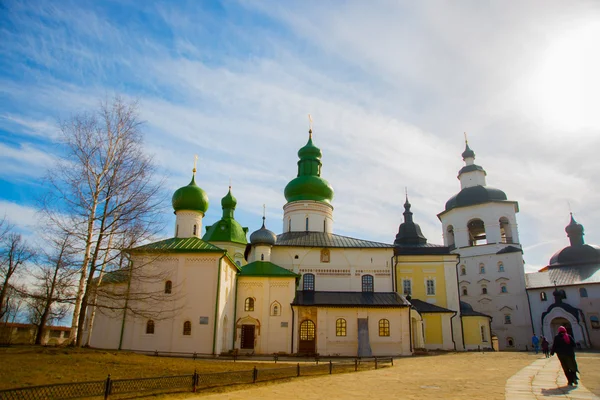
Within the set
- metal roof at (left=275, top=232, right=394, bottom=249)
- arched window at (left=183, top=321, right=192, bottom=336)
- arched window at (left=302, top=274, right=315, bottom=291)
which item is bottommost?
arched window at (left=183, top=321, right=192, bottom=336)

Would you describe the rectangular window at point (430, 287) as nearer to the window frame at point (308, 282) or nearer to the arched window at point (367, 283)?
the arched window at point (367, 283)

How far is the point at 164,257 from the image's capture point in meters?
23.5

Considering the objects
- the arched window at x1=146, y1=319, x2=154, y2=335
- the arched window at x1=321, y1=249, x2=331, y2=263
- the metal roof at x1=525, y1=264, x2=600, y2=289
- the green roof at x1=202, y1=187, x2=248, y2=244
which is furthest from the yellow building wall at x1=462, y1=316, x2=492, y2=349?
the arched window at x1=146, y1=319, x2=154, y2=335

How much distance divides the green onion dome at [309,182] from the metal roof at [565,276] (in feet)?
72.7

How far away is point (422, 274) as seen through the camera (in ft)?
110

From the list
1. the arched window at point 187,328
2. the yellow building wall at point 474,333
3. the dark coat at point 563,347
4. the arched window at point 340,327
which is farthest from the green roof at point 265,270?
the dark coat at point 563,347

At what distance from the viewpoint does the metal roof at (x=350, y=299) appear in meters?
26.8

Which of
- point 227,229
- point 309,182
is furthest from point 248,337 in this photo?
point 309,182

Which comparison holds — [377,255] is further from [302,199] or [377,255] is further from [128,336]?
[128,336]

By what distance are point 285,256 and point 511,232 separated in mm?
24501

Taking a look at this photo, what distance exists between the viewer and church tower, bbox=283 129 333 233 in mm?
Result: 34562

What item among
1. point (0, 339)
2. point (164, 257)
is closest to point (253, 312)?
point (164, 257)

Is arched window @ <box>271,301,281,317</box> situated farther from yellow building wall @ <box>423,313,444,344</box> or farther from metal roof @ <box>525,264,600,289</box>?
metal roof @ <box>525,264,600,289</box>

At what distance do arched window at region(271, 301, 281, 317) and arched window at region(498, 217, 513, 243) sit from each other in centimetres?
2638
